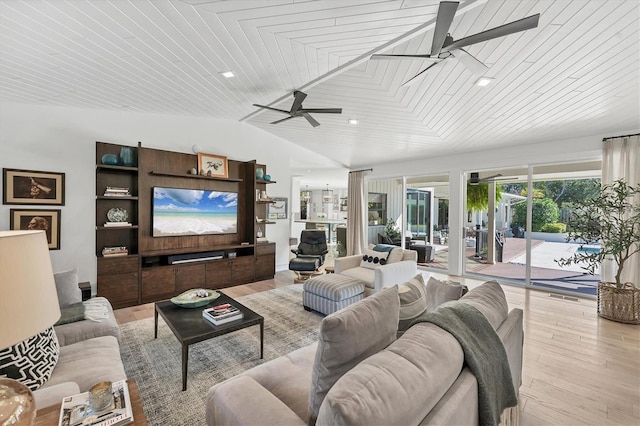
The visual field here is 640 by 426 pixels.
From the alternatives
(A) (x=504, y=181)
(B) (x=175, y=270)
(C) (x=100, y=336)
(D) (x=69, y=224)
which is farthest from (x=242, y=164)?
(A) (x=504, y=181)

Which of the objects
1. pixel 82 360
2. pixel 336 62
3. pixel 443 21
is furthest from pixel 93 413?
pixel 336 62

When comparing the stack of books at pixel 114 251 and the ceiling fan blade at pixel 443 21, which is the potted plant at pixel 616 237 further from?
the stack of books at pixel 114 251

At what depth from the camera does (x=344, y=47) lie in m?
2.59

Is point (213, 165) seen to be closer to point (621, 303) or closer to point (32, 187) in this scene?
point (32, 187)

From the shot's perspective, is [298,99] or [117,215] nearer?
[298,99]

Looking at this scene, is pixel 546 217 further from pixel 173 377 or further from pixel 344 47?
pixel 173 377

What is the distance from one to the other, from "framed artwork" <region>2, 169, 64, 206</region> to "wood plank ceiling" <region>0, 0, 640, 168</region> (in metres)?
0.93

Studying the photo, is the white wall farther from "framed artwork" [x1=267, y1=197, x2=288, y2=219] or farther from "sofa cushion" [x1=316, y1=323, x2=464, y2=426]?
"sofa cushion" [x1=316, y1=323, x2=464, y2=426]

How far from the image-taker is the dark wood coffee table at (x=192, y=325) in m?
2.14

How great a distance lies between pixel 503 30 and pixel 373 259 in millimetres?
3203

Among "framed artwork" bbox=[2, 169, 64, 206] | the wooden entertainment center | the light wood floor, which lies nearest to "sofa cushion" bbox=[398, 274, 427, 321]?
the light wood floor

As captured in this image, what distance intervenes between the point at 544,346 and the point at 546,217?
118 inches

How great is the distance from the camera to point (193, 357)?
8.45 ft

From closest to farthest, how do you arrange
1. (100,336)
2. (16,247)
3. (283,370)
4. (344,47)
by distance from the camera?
(16,247)
(283,370)
(100,336)
(344,47)
